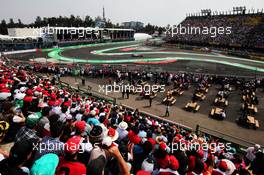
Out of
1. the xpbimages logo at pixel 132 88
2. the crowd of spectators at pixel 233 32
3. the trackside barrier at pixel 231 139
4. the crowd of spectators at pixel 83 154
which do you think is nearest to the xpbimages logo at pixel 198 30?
the crowd of spectators at pixel 233 32

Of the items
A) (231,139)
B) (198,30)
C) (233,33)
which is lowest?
(231,139)

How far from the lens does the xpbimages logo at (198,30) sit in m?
68.9

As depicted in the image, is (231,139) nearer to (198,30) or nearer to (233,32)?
(233,32)

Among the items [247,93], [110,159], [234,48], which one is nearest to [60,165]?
[110,159]

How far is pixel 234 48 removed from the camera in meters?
56.6

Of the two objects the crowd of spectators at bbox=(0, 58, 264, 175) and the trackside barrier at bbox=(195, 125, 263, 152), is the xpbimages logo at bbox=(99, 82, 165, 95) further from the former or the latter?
the crowd of spectators at bbox=(0, 58, 264, 175)

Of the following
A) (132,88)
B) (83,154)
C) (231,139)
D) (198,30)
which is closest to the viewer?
(83,154)

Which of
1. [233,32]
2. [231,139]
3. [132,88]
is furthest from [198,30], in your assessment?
[231,139]

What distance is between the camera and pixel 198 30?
76.7 meters

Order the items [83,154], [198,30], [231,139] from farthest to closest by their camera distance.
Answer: [198,30] < [231,139] < [83,154]

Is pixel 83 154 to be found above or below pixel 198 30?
below

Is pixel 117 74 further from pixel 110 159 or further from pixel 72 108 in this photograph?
pixel 110 159

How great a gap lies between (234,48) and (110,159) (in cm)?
5988

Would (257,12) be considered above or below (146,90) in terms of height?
above
